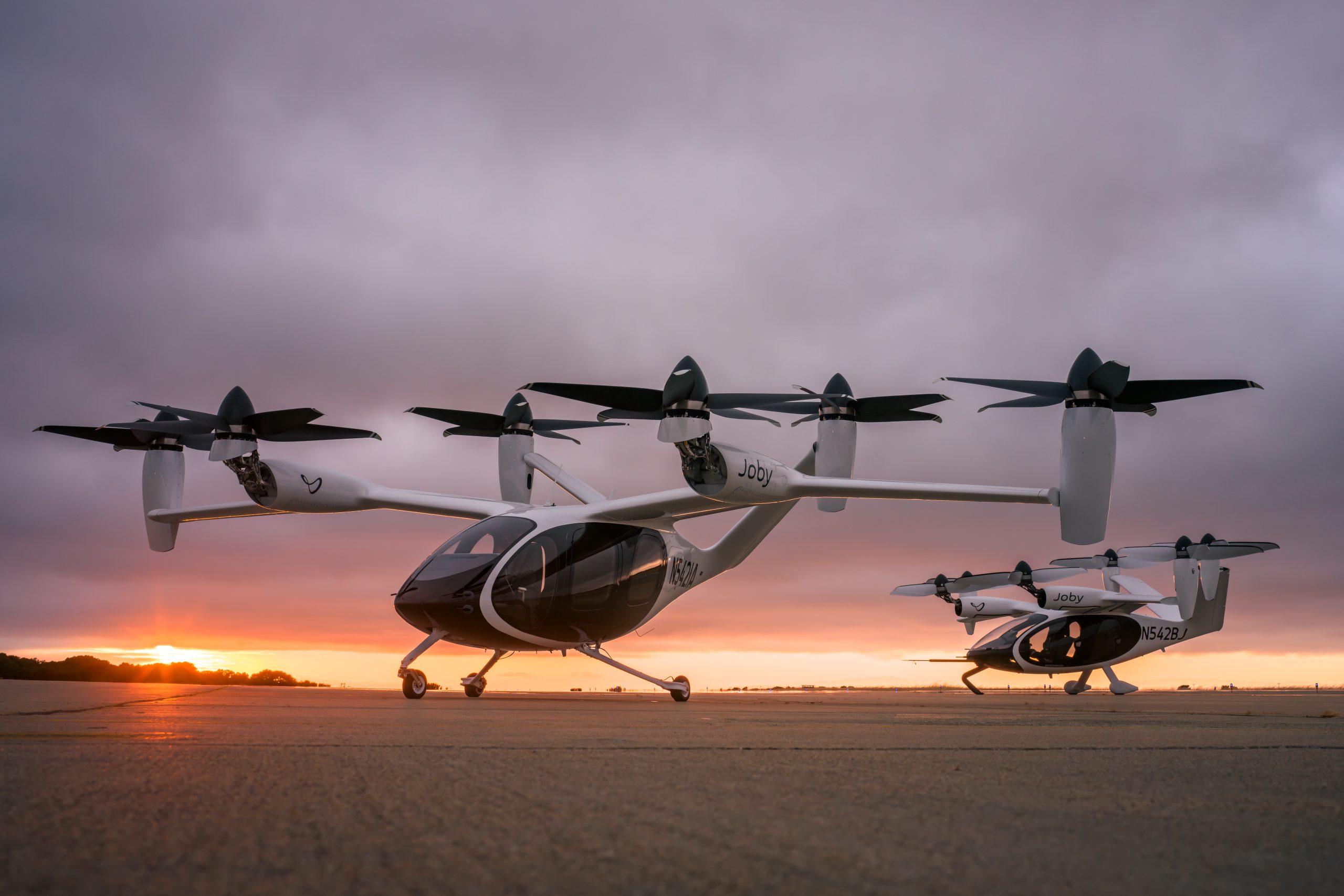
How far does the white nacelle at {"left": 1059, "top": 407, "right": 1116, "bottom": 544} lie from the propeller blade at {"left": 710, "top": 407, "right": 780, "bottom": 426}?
14.1 ft

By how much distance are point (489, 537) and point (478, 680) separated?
3030 millimetres

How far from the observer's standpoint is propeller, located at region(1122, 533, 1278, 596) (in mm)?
24422

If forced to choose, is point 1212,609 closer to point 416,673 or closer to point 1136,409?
point 1136,409

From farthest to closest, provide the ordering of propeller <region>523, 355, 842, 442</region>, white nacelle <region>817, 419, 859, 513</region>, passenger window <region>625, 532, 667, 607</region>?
white nacelle <region>817, 419, 859, 513</region>, passenger window <region>625, 532, 667, 607</region>, propeller <region>523, 355, 842, 442</region>

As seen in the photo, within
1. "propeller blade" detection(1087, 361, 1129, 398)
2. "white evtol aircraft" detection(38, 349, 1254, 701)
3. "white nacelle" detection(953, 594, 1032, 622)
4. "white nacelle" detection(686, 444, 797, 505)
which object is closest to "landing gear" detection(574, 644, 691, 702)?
"white evtol aircraft" detection(38, 349, 1254, 701)

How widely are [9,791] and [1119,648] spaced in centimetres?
2561

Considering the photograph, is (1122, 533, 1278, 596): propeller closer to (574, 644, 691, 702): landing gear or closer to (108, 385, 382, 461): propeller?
(574, 644, 691, 702): landing gear

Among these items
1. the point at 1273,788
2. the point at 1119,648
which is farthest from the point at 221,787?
the point at 1119,648

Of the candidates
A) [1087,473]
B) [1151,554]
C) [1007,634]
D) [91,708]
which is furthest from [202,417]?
[1151,554]

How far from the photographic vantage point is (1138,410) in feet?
43.7

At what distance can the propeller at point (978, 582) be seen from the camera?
86.2 ft

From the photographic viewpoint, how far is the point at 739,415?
15242 mm

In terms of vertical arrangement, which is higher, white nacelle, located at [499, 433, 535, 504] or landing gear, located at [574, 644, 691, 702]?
white nacelle, located at [499, 433, 535, 504]

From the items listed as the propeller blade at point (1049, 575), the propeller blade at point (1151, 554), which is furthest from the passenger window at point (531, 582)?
the propeller blade at point (1151, 554)
